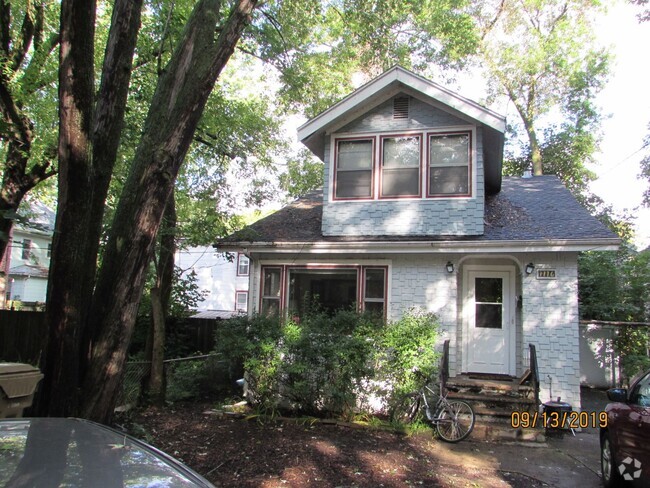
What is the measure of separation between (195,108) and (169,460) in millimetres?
3180

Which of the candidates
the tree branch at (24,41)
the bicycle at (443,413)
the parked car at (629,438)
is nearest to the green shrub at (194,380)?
the bicycle at (443,413)

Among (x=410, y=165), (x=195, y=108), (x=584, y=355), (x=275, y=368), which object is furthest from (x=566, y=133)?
(x=195, y=108)

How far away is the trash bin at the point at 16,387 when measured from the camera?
350 centimetres

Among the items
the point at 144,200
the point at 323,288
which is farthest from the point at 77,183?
the point at 323,288

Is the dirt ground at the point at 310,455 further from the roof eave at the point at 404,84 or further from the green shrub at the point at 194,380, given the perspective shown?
the roof eave at the point at 404,84

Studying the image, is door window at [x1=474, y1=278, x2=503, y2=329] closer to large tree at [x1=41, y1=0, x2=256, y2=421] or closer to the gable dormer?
the gable dormer

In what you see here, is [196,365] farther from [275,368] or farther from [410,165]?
[410,165]

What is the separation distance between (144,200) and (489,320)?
7.31 m

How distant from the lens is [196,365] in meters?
10.4

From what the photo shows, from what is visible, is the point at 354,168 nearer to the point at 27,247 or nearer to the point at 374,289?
the point at 374,289

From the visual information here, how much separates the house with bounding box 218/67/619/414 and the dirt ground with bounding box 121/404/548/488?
85.9 inches

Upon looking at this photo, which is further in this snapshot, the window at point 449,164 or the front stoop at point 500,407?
the window at point 449,164

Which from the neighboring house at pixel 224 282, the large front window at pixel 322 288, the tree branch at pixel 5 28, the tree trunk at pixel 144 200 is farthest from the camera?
the neighboring house at pixel 224 282

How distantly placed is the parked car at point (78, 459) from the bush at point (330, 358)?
5.64 metres
